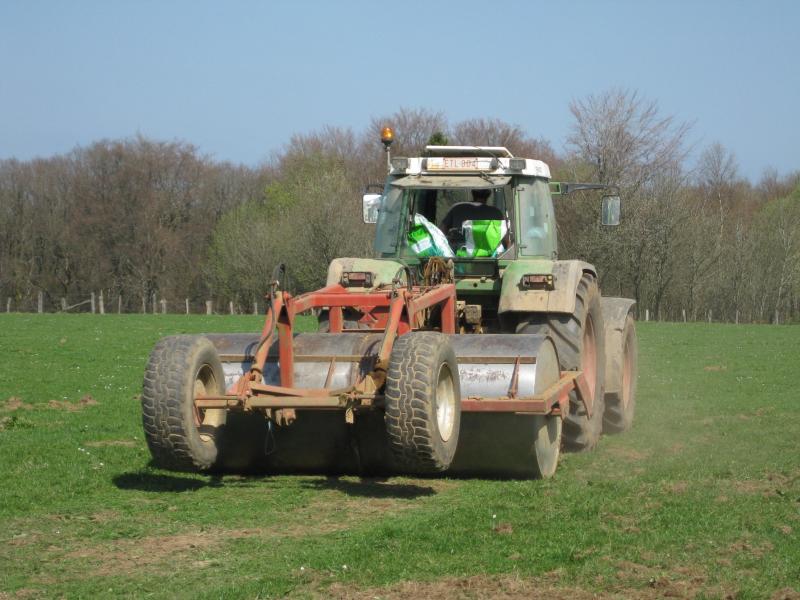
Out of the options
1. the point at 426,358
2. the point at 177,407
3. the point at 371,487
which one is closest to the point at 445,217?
the point at 371,487

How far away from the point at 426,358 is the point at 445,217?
372 cm

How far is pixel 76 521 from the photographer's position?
7.51 meters

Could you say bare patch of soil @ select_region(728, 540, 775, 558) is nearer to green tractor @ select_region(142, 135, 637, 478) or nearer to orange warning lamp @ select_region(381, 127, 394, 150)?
green tractor @ select_region(142, 135, 637, 478)

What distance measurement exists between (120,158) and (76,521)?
6330 centimetres

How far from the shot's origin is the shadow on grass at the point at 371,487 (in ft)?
27.2

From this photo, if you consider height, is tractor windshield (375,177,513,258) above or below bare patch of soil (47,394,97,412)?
above

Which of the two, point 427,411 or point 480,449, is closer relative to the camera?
point 427,411

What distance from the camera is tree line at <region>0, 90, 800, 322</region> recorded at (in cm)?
5084

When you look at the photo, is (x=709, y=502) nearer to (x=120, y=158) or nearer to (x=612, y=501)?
(x=612, y=501)

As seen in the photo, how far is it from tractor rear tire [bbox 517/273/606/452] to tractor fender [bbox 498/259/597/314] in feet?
0.64

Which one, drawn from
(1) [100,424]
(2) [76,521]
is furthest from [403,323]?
(1) [100,424]

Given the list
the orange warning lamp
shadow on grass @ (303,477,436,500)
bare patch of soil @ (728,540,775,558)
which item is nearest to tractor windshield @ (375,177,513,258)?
the orange warning lamp

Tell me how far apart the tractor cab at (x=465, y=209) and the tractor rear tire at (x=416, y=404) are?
115 inches

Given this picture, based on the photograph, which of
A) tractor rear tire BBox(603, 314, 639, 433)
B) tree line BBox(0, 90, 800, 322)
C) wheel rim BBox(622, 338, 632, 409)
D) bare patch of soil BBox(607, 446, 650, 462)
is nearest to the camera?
bare patch of soil BBox(607, 446, 650, 462)
